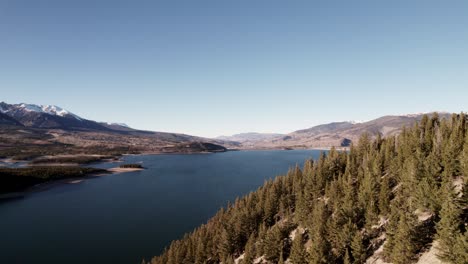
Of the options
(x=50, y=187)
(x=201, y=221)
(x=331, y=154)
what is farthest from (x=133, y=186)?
(x=331, y=154)

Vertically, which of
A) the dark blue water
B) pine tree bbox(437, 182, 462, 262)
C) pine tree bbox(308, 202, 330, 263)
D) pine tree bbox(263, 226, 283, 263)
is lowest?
the dark blue water

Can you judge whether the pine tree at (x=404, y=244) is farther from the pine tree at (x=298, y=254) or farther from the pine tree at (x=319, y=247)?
the pine tree at (x=298, y=254)

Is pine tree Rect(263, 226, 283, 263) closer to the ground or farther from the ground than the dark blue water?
farther from the ground

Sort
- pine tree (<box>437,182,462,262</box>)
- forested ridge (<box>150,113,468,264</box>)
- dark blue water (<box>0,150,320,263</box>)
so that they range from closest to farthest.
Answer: pine tree (<box>437,182,462,262</box>) → forested ridge (<box>150,113,468,264</box>) → dark blue water (<box>0,150,320,263</box>)

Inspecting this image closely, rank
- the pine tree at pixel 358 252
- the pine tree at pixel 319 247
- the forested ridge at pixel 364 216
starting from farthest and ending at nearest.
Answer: the pine tree at pixel 319 247
the pine tree at pixel 358 252
the forested ridge at pixel 364 216

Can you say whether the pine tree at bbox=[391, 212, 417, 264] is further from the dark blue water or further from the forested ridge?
the dark blue water

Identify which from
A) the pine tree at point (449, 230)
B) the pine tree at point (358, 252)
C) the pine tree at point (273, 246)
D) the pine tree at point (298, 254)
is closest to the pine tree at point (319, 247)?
the pine tree at point (298, 254)

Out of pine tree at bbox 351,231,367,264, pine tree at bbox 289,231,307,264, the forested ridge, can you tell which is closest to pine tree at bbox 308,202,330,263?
the forested ridge

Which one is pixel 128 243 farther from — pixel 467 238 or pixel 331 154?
pixel 467 238

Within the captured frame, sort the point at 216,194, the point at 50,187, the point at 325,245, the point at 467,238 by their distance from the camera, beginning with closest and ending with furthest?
the point at 467,238 → the point at 325,245 → the point at 216,194 → the point at 50,187
